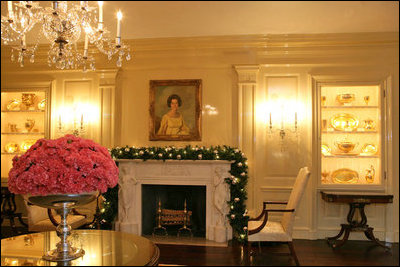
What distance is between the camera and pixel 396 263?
387 cm

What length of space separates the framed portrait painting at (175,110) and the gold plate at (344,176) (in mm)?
2113

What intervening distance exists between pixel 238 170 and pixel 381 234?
2.24 metres

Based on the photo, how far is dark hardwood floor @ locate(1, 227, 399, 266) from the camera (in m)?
3.87

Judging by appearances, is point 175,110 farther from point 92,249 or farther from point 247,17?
point 92,249

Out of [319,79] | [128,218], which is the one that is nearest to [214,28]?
[319,79]

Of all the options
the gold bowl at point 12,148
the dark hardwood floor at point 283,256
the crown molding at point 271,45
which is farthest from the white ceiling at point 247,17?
the dark hardwood floor at point 283,256

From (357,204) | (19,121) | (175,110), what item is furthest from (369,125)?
(19,121)

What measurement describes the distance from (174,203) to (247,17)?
285 centimetres

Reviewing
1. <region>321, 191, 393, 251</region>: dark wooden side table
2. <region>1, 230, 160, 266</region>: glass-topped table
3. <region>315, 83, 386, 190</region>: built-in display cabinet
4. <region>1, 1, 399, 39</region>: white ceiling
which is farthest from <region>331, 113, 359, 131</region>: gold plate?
<region>1, 230, 160, 266</region>: glass-topped table

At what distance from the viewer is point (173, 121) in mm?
5258

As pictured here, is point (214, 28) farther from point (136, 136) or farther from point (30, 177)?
point (30, 177)

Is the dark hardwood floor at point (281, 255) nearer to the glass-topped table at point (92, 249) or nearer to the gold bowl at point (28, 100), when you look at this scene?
the glass-topped table at point (92, 249)

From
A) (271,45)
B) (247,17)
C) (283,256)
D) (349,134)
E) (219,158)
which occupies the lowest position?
(283,256)

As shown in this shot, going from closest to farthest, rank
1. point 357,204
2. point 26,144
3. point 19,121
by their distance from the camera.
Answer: point 357,204, point 26,144, point 19,121
